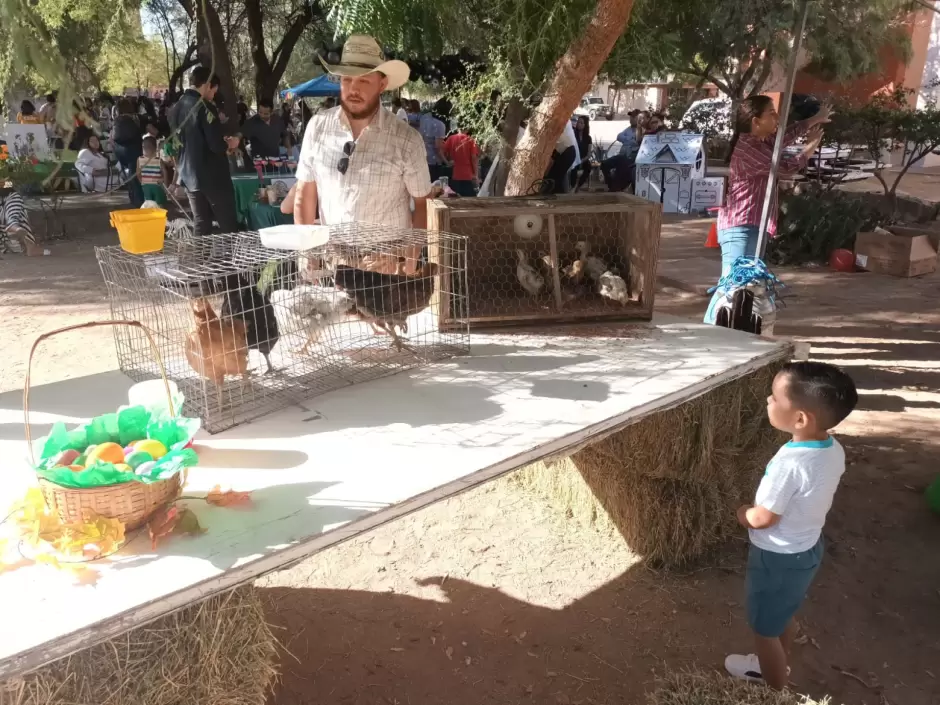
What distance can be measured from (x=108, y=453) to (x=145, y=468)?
12 centimetres

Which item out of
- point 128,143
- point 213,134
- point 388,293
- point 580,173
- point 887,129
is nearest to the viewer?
point 388,293

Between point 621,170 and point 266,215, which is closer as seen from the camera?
point 266,215

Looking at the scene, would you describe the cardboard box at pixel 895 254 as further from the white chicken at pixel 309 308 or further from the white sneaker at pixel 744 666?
the white chicken at pixel 309 308

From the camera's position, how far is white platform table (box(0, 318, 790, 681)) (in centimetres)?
127

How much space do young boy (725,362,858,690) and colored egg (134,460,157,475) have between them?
140cm

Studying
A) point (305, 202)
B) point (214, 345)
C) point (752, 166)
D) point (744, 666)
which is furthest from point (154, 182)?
point (744, 666)

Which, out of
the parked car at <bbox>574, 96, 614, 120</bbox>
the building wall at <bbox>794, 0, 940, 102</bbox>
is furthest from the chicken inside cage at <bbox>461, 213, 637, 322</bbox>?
the parked car at <bbox>574, 96, 614, 120</bbox>

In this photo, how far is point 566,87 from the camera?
3.30 meters

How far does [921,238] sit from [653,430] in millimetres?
5500

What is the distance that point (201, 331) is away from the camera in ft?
6.17

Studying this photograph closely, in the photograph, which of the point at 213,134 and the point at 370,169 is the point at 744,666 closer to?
the point at 370,169

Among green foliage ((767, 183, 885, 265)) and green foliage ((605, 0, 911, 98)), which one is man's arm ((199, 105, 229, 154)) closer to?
green foliage ((605, 0, 911, 98))

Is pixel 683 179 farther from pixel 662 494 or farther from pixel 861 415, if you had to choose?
pixel 662 494

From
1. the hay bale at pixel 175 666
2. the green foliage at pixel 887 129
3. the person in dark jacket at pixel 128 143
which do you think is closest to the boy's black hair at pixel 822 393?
the hay bale at pixel 175 666
